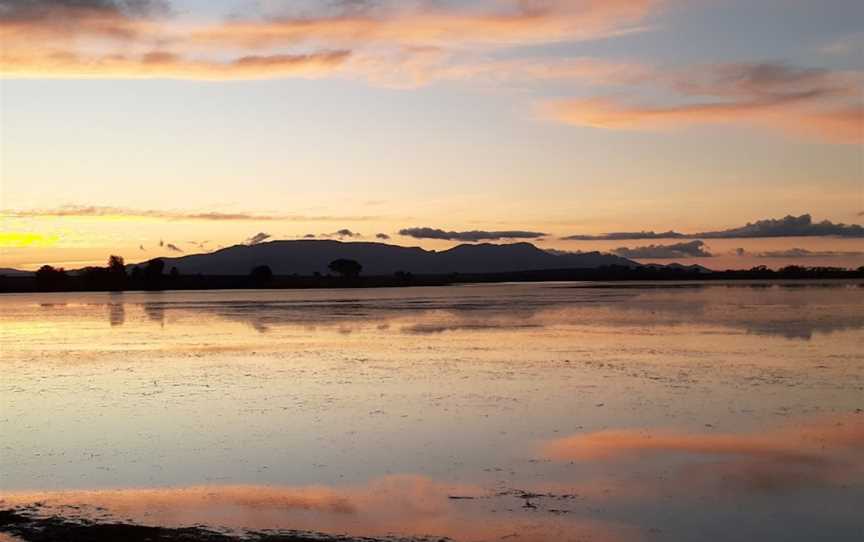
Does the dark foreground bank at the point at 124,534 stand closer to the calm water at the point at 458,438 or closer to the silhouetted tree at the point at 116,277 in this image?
the calm water at the point at 458,438

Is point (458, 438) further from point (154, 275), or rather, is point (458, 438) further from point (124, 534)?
point (154, 275)

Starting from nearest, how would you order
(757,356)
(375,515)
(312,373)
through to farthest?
1. (375,515)
2. (312,373)
3. (757,356)

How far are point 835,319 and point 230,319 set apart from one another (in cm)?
3012

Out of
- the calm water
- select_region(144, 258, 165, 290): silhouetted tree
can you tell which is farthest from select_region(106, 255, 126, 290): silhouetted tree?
the calm water

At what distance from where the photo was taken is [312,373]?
890 inches

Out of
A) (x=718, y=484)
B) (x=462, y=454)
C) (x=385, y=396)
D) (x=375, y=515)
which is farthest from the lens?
(x=385, y=396)

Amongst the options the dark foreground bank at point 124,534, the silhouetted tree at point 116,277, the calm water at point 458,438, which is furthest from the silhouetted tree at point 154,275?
the dark foreground bank at point 124,534

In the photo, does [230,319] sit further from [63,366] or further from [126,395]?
[126,395]

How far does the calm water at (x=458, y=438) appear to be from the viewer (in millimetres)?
10094

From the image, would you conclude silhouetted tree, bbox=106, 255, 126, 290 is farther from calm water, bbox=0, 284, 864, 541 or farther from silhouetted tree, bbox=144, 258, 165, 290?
calm water, bbox=0, 284, 864, 541

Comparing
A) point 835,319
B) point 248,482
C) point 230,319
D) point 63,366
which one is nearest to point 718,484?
point 248,482

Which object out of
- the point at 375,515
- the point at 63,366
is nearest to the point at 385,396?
the point at 375,515

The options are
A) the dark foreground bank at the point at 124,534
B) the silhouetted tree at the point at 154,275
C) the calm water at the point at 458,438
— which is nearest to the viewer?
the dark foreground bank at the point at 124,534

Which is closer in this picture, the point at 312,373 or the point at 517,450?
the point at 517,450
